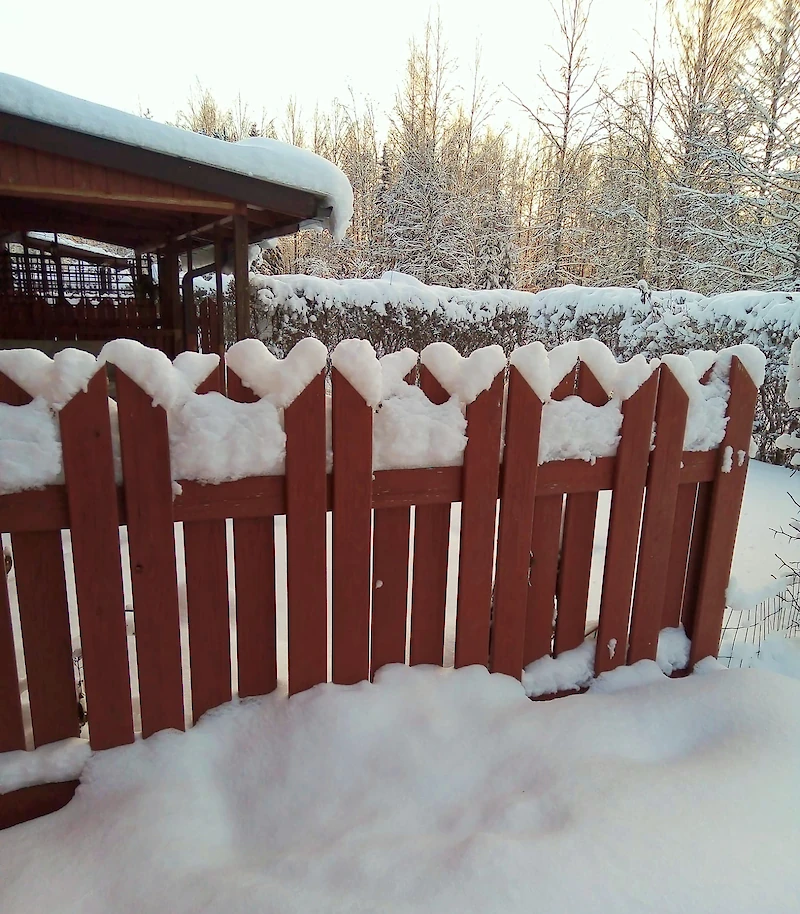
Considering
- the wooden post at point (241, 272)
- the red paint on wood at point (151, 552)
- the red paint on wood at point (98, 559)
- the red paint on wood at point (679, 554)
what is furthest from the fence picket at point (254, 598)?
the wooden post at point (241, 272)

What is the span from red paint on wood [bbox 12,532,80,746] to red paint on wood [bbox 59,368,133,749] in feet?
0.17

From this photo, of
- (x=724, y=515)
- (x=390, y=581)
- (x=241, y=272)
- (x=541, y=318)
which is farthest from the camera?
(x=541, y=318)

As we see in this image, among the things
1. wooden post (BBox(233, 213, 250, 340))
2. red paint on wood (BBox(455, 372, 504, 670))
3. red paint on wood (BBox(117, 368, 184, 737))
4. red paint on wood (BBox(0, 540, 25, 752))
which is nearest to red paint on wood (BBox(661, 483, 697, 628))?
red paint on wood (BBox(455, 372, 504, 670))

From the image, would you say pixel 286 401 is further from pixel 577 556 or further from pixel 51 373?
pixel 577 556

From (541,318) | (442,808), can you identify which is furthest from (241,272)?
(541,318)

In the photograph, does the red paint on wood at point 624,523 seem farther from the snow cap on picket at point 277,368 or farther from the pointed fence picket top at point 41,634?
the pointed fence picket top at point 41,634

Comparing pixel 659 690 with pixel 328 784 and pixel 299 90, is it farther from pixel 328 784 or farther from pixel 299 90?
pixel 299 90

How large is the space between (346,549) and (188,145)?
489 cm

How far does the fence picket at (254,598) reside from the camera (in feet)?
4.80

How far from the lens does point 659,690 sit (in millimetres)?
1721

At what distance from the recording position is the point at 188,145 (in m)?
4.96

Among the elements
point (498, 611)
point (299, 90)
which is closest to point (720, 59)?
point (299, 90)

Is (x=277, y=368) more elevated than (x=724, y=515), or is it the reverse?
(x=277, y=368)

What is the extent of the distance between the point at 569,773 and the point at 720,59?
21736mm
